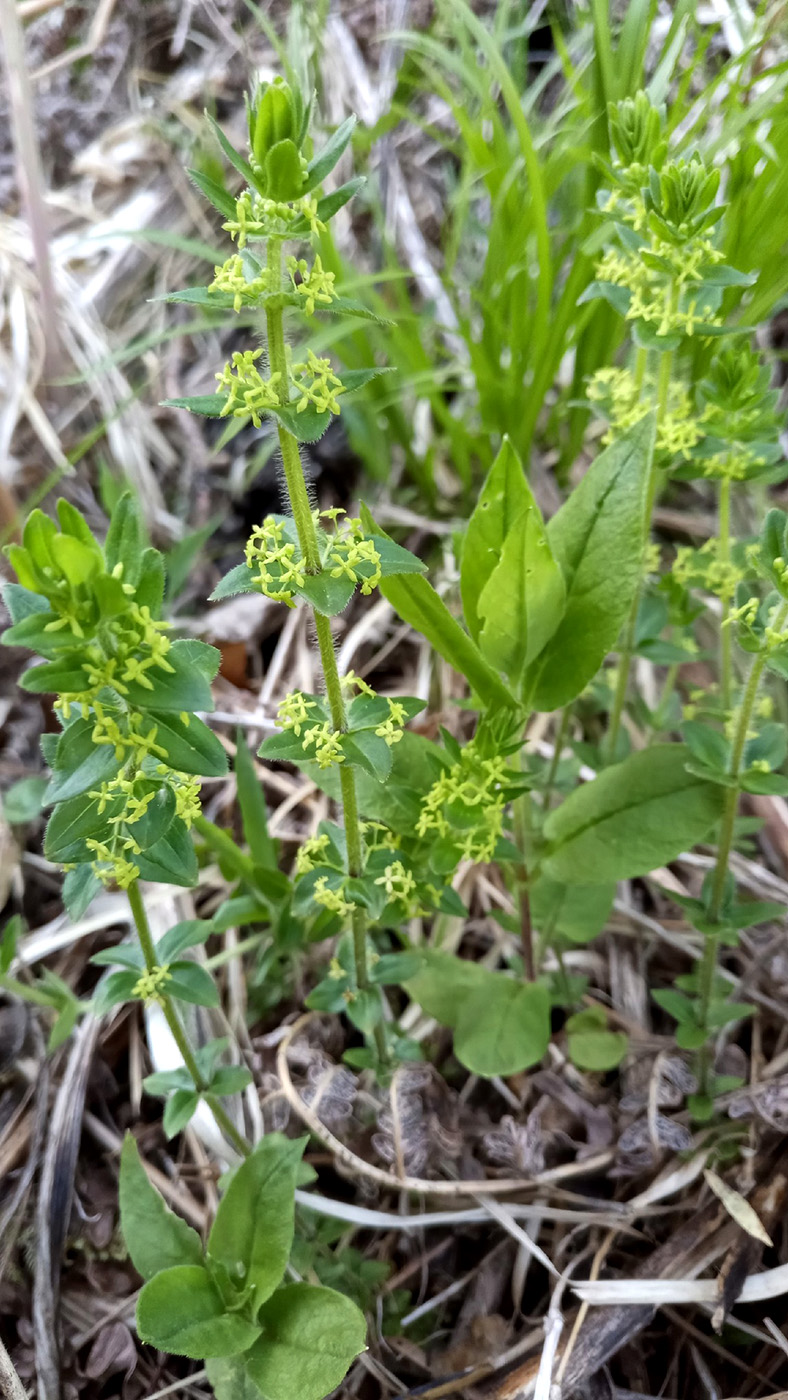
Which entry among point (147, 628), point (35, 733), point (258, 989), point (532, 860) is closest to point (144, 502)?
point (35, 733)

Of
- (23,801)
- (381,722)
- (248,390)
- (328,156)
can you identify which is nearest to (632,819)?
(381,722)

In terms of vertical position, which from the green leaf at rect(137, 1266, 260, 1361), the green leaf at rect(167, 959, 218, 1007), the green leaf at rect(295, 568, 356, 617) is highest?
the green leaf at rect(295, 568, 356, 617)

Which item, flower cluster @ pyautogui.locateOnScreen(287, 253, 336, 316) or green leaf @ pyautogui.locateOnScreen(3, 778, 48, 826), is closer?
flower cluster @ pyautogui.locateOnScreen(287, 253, 336, 316)

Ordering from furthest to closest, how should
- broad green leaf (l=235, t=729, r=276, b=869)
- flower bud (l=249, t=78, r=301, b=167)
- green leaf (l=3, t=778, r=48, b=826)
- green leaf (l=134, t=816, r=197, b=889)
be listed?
green leaf (l=3, t=778, r=48, b=826) → broad green leaf (l=235, t=729, r=276, b=869) → green leaf (l=134, t=816, r=197, b=889) → flower bud (l=249, t=78, r=301, b=167)

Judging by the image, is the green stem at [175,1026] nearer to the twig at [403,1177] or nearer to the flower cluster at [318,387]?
the twig at [403,1177]

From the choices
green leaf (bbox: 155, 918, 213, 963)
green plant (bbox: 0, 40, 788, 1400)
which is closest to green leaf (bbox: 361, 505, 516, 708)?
green plant (bbox: 0, 40, 788, 1400)

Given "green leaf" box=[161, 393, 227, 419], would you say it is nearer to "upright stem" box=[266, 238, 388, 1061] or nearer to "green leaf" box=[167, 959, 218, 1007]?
"upright stem" box=[266, 238, 388, 1061]

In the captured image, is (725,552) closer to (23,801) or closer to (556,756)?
(556,756)
